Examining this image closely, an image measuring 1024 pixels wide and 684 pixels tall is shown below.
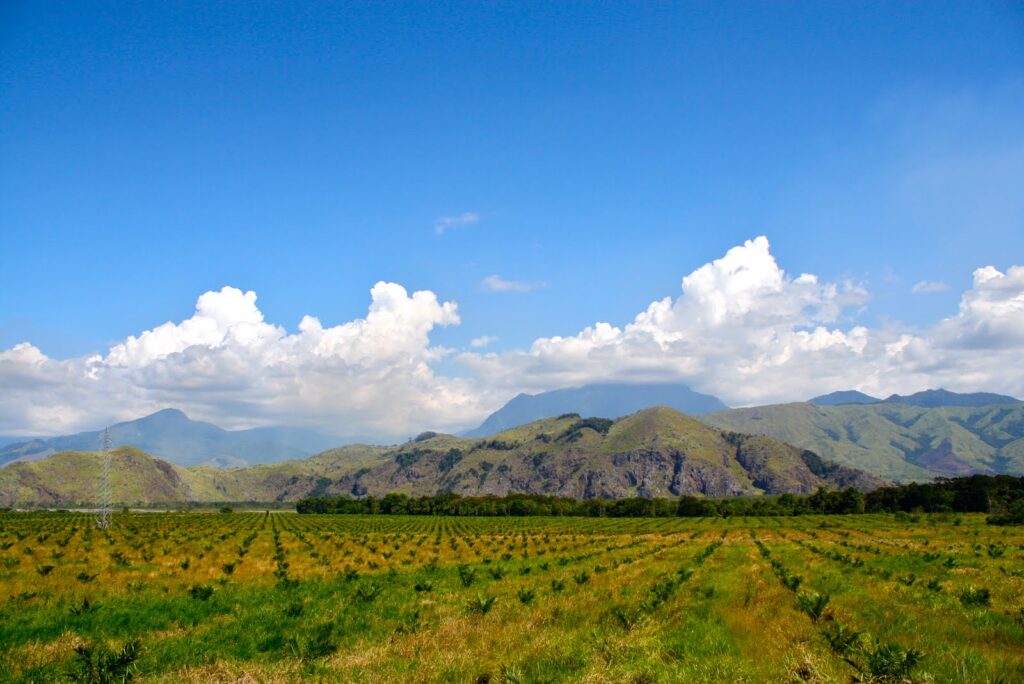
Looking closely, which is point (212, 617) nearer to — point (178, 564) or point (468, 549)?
point (178, 564)

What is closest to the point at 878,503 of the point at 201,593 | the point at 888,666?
the point at 888,666

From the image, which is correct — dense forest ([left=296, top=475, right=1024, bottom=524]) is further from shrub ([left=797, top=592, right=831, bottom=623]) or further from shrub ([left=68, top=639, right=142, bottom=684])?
shrub ([left=68, top=639, right=142, bottom=684])

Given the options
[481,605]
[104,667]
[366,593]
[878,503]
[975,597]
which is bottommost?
[878,503]

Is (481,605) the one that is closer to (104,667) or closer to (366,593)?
(366,593)

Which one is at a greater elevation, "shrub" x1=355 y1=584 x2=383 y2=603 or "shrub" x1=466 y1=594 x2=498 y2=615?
"shrub" x1=466 y1=594 x2=498 y2=615

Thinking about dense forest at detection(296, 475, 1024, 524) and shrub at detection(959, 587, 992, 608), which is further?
dense forest at detection(296, 475, 1024, 524)

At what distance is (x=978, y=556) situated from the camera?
1261 inches

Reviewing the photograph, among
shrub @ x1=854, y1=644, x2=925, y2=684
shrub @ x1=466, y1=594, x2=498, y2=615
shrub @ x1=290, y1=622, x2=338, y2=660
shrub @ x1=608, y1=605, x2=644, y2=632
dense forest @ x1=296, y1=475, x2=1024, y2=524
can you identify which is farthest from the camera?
dense forest @ x1=296, y1=475, x2=1024, y2=524

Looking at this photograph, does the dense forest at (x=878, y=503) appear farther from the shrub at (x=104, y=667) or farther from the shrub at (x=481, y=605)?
the shrub at (x=104, y=667)

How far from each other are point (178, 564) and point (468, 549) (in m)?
21.9

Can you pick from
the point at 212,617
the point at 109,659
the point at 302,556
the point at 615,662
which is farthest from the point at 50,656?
the point at 302,556

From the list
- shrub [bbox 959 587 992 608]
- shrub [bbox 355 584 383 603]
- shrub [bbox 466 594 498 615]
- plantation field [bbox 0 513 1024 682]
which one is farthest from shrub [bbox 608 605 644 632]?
shrub [bbox 959 587 992 608]

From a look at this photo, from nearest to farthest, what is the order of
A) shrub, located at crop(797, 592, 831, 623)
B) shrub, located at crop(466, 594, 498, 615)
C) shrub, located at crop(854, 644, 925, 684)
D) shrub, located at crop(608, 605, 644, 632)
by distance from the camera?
shrub, located at crop(854, 644, 925, 684)
shrub, located at crop(608, 605, 644, 632)
shrub, located at crop(797, 592, 831, 623)
shrub, located at crop(466, 594, 498, 615)

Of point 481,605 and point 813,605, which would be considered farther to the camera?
point 481,605
